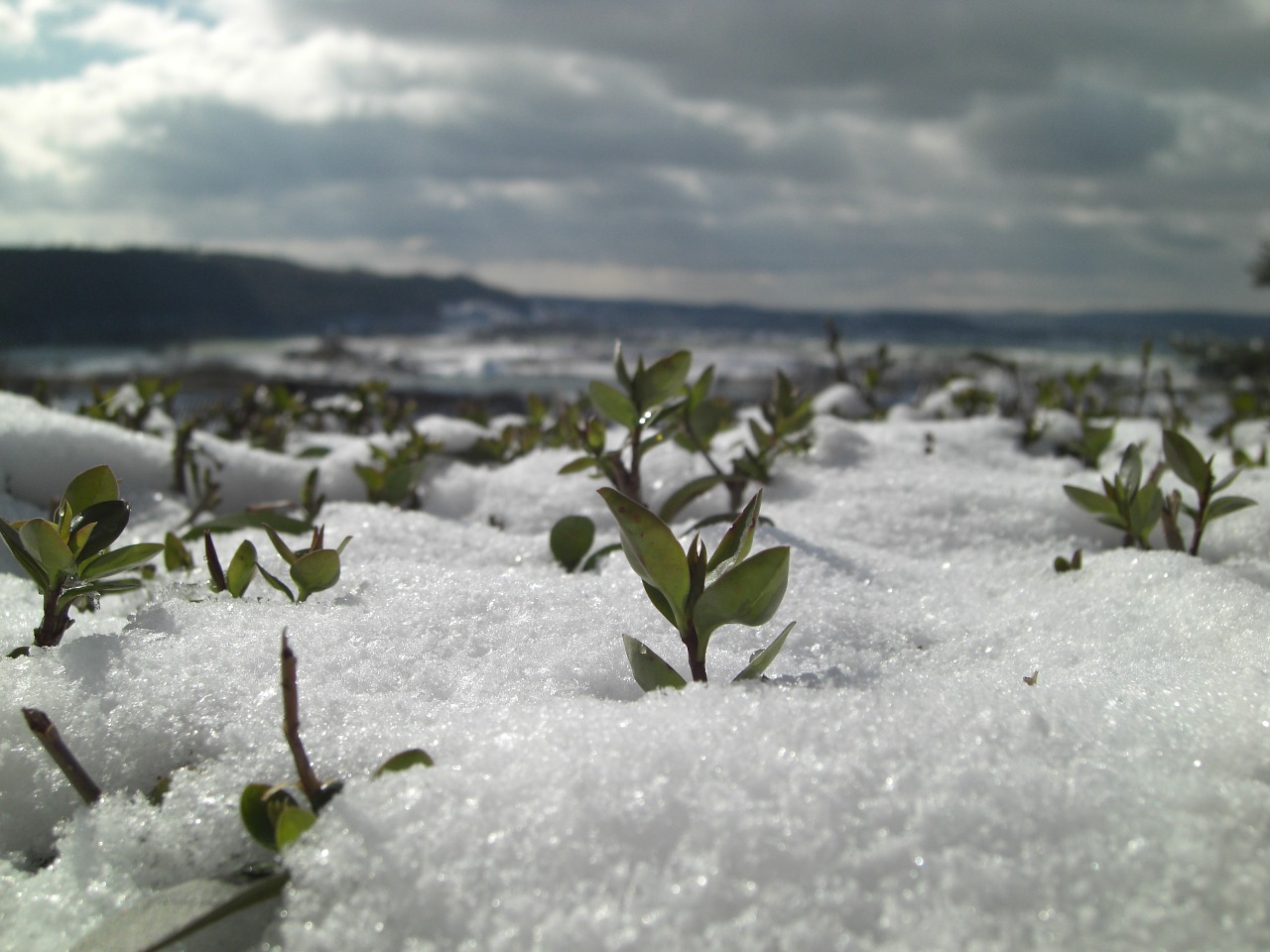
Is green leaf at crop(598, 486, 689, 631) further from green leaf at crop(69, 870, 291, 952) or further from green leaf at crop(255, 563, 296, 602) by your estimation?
green leaf at crop(255, 563, 296, 602)

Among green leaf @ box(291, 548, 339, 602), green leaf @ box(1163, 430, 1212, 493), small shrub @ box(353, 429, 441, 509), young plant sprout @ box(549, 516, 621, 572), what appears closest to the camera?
green leaf @ box(291, 548, 339, 602)

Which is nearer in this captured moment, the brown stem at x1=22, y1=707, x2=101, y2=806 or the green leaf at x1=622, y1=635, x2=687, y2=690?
the brown stem at x1=22, y1=707, x2=101, y2=806

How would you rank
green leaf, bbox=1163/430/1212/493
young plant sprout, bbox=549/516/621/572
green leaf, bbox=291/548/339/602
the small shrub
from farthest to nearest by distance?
the small shrub → young plant sprout, bbox=549/516/621/572 → green leaf, bbox=1163/430/1212/493 → green leaf, bbox=291/548/339/602

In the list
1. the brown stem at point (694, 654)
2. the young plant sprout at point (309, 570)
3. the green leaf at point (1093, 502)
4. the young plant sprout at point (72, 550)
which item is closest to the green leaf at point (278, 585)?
the young plant sprout at point (309, 570)

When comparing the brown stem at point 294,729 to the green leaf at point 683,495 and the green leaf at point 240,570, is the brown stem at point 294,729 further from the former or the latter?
the green leaf at point 683,495

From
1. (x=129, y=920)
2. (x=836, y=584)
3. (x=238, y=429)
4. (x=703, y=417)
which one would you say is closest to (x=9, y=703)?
(x=129, y=920)

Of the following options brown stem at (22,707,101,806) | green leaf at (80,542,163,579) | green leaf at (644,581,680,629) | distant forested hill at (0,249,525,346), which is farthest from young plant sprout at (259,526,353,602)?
→ distant forested hill at (0,249,525,346)

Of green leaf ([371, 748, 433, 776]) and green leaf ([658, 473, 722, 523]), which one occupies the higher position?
green leaf ([658, 473, 722, 523])
